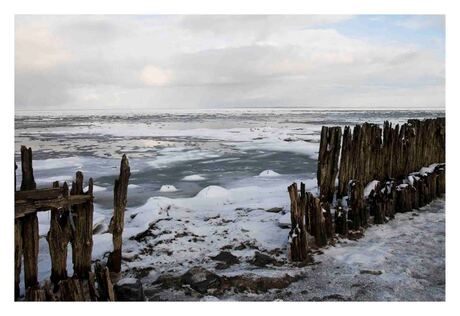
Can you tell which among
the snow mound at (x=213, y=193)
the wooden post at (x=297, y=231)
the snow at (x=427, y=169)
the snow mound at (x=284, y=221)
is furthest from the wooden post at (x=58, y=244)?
the snow at (x=427, y=169)

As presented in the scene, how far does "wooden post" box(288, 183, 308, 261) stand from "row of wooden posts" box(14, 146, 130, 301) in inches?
93.0

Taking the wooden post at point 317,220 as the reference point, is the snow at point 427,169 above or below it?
above

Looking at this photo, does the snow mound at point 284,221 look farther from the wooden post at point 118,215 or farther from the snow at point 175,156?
the snow at point 175,156

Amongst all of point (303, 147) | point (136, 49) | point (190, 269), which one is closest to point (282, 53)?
point (136, 49)

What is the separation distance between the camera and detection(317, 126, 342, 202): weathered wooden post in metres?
6.84

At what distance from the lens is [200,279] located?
16.2 feet

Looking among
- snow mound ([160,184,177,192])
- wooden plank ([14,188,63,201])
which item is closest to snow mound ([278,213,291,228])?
snow mound ([160,184,177,192])

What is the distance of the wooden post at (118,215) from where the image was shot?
4.90 meters

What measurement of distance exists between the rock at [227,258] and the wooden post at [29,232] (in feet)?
7.45

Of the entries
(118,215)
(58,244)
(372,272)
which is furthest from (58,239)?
(372,272)

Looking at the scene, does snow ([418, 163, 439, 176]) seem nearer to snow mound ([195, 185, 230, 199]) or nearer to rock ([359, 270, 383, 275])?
rock ([359, 270, 383, 275])
